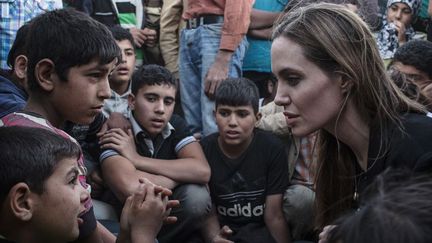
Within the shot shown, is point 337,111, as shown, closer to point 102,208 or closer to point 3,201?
point 3,201

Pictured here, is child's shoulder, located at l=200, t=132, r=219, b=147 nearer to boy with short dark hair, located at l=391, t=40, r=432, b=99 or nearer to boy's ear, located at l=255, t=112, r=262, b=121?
boy's ear, located at l=255, t=112, r=262, b=121

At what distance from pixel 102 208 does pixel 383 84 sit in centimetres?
202

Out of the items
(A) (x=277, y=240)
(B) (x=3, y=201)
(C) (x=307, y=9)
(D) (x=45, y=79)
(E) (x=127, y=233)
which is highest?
(C) (x=307, y=9)

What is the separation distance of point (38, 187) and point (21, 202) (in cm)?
7

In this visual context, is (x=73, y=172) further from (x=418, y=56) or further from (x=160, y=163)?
(x=418, y=56)

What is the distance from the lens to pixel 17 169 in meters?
2.31

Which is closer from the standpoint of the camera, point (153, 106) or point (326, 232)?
point (326, 232)

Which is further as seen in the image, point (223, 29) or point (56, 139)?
point (223, 29)

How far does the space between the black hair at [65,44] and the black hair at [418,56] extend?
211 centimetres

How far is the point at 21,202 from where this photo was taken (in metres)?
2.30

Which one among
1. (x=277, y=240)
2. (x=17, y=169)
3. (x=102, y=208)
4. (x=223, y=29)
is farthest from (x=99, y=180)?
(x=17, y=169)

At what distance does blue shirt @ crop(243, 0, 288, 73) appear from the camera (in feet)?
16.8

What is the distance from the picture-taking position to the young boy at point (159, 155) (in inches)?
155

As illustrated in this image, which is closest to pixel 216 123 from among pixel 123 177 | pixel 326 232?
pixel 123 177
